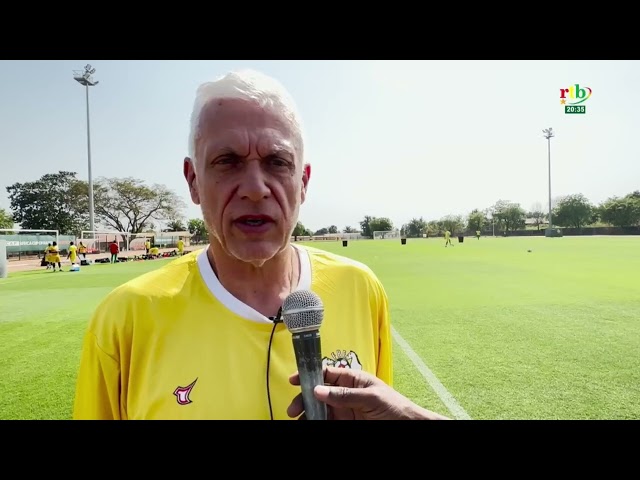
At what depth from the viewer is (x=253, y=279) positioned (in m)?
1.40

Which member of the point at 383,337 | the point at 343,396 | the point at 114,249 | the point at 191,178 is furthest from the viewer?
the point at 114,249

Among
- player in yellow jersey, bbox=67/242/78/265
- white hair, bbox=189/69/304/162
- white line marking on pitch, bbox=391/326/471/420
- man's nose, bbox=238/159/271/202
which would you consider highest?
white hair, bbox=189/69/304/162

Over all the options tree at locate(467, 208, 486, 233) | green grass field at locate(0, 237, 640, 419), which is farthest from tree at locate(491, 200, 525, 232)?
green grass field at locate(0, 237, 640, 419)

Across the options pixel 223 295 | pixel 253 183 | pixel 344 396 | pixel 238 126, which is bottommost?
pixel 344 396

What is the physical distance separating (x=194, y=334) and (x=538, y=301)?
7.32 metres

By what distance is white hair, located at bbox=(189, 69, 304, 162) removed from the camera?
125 centimetres

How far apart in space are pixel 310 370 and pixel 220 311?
1.31ft

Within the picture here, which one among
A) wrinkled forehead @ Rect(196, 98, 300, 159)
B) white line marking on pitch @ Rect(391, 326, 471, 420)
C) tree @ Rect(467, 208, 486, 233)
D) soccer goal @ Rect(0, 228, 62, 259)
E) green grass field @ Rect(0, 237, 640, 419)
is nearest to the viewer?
wrinkled forehead @ Rect(196, 98, 300, 159)

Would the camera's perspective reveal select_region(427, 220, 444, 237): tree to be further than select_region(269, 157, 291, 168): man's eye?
Yes

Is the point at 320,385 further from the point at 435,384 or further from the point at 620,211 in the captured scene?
the point at 620,211

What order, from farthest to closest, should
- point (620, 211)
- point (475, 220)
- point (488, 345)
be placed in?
point (475, 220)
point (620, 211)
point (488, 345)

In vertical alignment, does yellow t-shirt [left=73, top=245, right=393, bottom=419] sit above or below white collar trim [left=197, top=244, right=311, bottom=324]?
below

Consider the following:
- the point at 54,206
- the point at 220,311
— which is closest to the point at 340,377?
the point at 220,311

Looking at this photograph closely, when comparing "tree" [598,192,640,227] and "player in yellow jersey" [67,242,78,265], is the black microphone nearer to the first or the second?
"player in yellow jersey" [67,242,78,265]
